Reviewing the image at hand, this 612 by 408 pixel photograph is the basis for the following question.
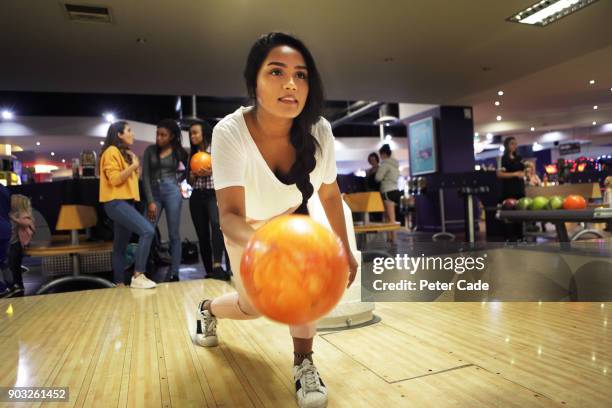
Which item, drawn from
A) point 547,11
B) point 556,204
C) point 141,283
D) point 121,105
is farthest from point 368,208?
point 121,105

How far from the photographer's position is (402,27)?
5633mm

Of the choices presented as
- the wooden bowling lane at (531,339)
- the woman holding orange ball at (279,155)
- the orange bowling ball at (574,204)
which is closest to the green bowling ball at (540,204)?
the orange bowling ball at (574,204)

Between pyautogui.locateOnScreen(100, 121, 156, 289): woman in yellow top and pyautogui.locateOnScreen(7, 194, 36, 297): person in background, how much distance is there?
0.96 meters

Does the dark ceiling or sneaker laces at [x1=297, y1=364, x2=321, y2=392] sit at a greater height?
the dark ceiling

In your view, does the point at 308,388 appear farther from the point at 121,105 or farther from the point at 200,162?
the point at 121,105

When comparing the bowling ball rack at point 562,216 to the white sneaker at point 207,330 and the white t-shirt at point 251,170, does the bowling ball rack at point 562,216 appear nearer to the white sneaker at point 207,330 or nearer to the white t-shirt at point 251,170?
the white t-shirt at point 251,170

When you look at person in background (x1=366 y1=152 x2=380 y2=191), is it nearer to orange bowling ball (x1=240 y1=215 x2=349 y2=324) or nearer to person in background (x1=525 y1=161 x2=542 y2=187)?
person in background (x1=525 y1=161 x2=542 y2=187)

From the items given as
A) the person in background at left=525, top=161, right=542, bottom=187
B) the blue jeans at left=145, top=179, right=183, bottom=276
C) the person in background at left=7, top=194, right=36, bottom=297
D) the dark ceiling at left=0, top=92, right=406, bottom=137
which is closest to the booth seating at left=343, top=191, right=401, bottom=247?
the blue jeans at left=145, top=179, right=183, bottom=276

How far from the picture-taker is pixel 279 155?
1484 millimetres

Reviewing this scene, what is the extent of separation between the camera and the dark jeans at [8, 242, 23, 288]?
4.11 m

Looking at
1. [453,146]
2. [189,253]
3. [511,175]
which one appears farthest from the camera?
[453,146]

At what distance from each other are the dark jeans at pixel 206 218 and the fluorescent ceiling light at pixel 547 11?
14.8ft

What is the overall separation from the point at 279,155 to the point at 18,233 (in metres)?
3.86

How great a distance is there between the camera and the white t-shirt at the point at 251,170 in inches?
54.4
